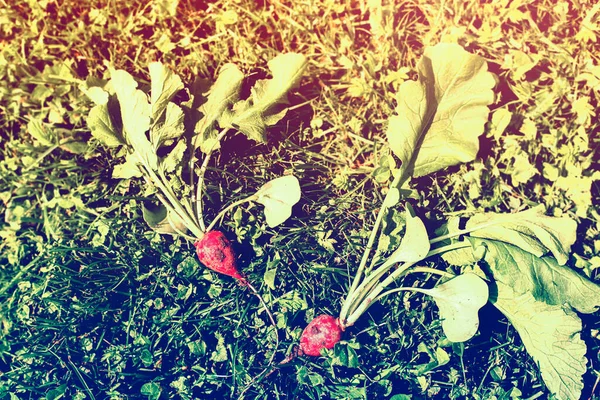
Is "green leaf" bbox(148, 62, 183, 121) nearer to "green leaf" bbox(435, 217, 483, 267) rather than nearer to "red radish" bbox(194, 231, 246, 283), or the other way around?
"red radish" bbox(194, 231, 246, 283)

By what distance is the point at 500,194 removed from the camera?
240cm

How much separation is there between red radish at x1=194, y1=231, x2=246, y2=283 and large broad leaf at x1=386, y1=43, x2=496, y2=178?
2.77ft

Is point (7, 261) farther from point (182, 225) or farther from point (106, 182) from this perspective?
point (182, 225)

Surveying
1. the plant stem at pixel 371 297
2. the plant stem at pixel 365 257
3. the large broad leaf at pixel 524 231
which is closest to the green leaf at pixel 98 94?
the plant stem at pixel 365 257

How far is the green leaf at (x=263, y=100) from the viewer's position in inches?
91.0

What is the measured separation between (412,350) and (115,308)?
1.38 m

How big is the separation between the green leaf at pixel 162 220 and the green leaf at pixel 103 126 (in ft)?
1.04

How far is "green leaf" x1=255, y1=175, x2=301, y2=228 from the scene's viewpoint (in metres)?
2.28

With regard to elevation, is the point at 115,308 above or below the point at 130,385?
above

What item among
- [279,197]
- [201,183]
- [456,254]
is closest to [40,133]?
[201,183]

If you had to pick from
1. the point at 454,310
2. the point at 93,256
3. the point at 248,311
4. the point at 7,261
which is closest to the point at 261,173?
the point at 248,311

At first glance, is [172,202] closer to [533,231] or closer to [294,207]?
[294,207]

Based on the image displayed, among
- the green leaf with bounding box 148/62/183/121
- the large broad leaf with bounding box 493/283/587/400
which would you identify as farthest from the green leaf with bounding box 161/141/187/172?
the large broad leaf with bounding box 493/283/587/400

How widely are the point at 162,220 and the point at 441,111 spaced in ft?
4.40
